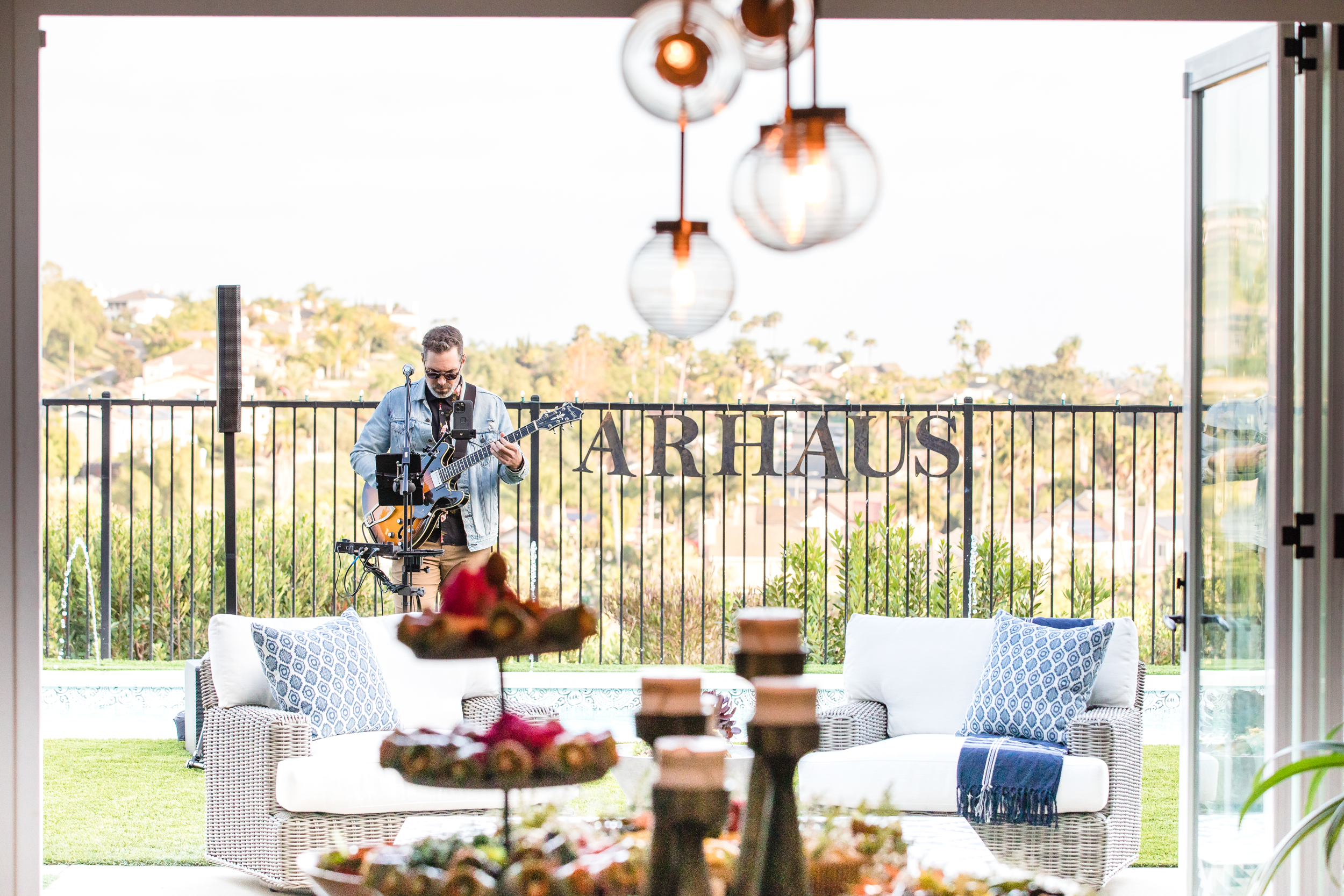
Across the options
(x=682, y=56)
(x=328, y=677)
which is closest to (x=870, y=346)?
(x=328, y=677)

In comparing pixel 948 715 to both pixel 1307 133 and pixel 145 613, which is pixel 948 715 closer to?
pixel 1307 133

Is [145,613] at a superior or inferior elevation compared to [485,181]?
inferior

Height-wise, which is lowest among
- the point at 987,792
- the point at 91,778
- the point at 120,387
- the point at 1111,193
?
the point at 91,778

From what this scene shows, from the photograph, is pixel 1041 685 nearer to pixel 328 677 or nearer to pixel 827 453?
pixel 328 677

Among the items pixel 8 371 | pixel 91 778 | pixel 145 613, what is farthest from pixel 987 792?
pixel 145 613

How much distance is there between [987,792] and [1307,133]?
1.75 meters

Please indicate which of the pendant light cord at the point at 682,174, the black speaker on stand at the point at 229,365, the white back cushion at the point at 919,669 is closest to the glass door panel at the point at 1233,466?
the white back cushion at the point at 919,669

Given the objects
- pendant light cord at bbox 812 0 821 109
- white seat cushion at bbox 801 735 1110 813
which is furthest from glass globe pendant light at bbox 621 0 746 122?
white seat cushion at bbox 801 735 1110 813

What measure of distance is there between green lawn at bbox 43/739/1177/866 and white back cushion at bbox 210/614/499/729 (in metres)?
0.49

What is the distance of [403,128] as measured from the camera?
Result: 1055 cm

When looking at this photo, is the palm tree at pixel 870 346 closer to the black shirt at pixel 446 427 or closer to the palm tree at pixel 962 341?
the palm tree at pixel 962 341

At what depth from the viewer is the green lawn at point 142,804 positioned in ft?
12.1

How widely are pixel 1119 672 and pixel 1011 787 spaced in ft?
1.88

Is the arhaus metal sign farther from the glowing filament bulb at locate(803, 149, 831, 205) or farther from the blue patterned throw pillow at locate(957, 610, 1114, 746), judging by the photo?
the glowing filament bulb at locate(803, 149, 831, 205)
